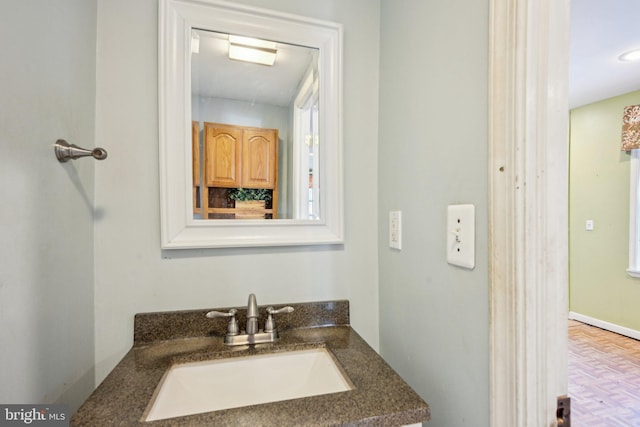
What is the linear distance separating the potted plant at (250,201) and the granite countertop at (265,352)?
1.01 feet

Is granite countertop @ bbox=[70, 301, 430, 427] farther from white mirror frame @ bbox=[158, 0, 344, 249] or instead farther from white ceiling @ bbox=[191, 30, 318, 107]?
white ceiling @ bbox=[191, 30, 318, 107]

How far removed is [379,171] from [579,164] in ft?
10.8

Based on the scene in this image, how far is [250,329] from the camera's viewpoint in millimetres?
895

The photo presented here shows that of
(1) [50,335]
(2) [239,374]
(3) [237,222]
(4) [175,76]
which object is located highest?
(4) [175,76]

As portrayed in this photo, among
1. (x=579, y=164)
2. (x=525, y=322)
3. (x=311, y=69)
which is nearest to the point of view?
(x=525, y=322)

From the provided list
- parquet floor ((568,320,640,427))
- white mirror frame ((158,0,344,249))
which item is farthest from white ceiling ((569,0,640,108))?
parquet floor ((568,320,640,427))

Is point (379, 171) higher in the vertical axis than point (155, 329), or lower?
higher

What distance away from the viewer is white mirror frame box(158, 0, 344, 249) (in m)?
0.89

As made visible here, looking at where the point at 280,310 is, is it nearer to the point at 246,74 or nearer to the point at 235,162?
the point at 235,162

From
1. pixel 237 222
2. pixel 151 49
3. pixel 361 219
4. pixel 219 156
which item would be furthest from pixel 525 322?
pixel 151 49

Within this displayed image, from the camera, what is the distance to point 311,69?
40.5 inches

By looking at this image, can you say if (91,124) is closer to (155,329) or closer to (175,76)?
(175,76)

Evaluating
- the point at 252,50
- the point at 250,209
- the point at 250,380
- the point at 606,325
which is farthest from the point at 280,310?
the point at 606,325

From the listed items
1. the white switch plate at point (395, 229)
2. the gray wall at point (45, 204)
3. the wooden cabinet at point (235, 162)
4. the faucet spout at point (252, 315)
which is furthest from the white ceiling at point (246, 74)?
the faucet spout at point (252, 315)
